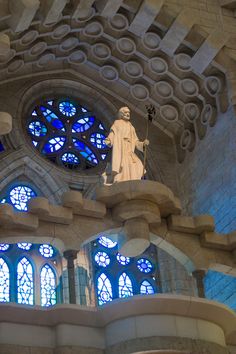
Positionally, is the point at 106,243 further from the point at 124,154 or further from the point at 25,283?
the point at 124,154

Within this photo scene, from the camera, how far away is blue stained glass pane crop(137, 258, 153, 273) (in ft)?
47.5

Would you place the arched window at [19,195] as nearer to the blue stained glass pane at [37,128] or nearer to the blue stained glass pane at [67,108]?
the blue stained glass pane at [37,128]

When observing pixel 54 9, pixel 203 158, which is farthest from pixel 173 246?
pixel 54 9

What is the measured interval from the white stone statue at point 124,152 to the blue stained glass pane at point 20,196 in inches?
94.7

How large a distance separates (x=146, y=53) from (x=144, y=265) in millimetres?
3751

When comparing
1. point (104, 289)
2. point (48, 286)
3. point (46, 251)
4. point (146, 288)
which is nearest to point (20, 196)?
point (46, 251)

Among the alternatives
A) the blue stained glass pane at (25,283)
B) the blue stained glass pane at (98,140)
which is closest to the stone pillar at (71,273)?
the blue stained glass pane at (25,283)

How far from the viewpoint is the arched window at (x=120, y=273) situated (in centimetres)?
1395

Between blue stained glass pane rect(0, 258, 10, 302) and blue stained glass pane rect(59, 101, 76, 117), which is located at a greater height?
blue stained glass pane rect(59, 101, 76, 117)

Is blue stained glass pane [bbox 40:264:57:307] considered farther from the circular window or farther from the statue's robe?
the statue's robe

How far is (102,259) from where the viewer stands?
14.2 meters

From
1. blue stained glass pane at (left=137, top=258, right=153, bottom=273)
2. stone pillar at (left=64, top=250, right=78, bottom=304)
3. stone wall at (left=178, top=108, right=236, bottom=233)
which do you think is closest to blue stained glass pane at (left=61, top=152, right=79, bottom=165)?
stone wall at (left=178, top=108, right=236, bottom=233)

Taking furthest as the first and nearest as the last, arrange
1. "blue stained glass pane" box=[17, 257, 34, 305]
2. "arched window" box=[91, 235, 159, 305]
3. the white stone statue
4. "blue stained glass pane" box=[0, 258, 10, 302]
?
"arched window" box=[91, 235, 159, 305], "blue stained glass pane" box=[17, 257, 34, 305], "blue stained glass pane" box=[0, 258, 10, 302], the white stone statue

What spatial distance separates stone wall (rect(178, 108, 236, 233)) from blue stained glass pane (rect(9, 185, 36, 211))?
9.40ft
